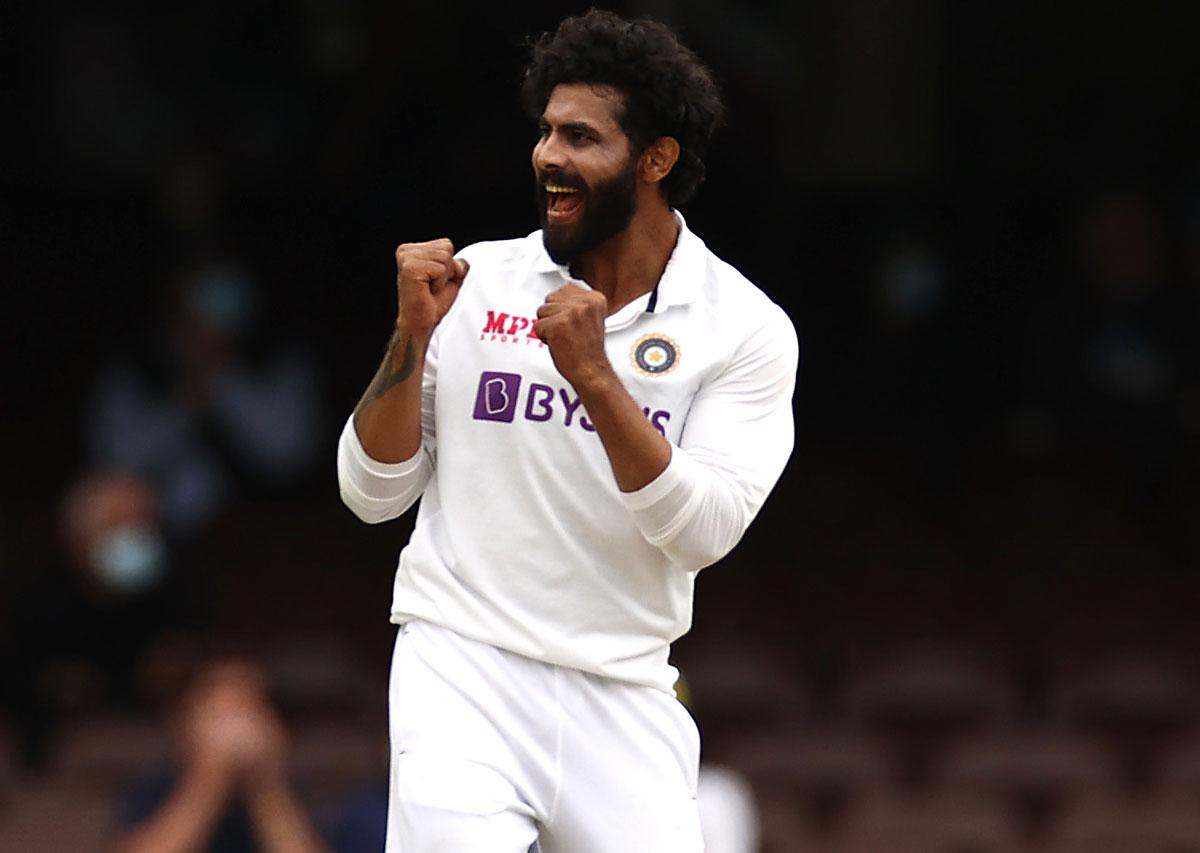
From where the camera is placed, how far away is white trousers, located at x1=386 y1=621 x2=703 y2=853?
3.64m

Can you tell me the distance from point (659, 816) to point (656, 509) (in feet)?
1.74

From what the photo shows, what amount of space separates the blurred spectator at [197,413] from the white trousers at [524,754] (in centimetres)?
432

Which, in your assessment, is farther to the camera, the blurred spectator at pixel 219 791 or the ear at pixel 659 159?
the blurred spectator at pixel 219 791

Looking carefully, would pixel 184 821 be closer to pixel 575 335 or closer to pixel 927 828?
pixel 927 828

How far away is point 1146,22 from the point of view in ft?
41.0

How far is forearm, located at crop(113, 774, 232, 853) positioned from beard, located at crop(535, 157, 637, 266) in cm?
302

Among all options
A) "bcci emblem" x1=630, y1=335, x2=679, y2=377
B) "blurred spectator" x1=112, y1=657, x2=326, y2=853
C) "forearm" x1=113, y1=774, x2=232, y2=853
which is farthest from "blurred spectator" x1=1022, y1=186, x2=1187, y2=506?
"bcci emblem" x1=630, y1=335, x2=679, y2=377

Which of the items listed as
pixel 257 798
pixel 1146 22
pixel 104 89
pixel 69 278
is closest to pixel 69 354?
pixel 69 278

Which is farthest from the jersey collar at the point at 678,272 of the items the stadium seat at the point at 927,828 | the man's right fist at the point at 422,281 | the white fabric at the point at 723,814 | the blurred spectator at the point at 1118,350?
the blurred spectator at the point at 1118,350

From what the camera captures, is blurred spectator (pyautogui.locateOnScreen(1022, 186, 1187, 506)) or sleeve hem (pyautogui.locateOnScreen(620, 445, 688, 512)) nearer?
sleeve hem (pyautogui.locateOnScreen(620, 445, 688, 512))

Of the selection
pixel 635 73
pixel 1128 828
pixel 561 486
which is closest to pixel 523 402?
pixel 561 486

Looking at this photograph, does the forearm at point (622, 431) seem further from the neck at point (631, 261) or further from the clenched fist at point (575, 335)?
the neck at point (631, 261)

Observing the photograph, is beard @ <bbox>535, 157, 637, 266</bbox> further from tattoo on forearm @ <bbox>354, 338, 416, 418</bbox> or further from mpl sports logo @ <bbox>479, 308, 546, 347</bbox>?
tattoo on forearm @ <bbox>354, 338, 416, 418</bbox>

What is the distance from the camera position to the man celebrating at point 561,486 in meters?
3.68
